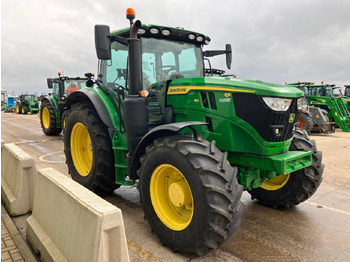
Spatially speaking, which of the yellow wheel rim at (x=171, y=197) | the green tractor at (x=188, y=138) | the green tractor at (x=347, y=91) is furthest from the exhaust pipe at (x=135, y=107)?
the green tractor at (x=347, y=91)

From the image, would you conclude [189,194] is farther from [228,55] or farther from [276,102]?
[228,55]

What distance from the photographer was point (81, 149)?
5098 mm

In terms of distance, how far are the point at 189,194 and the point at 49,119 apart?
1118 centimetres

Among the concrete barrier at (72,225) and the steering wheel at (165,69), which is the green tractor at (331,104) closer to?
the steering wheel at (165,69)

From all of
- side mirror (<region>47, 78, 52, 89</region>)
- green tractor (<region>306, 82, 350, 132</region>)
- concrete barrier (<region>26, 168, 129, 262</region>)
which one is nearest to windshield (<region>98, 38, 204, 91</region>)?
concrete barrier (<region>26, 168, 129, 262</region>)

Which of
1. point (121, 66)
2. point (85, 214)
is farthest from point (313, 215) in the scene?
point (121, 66)

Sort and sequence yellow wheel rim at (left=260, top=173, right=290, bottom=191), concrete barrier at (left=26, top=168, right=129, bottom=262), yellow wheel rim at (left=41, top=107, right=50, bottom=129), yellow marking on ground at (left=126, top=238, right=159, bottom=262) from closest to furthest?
1. concrete barrier at (left=26, top=168, right=129, bottom=262)
2. yellow marking on ground at (left=126, top=238, right=159, bottom=262)
3. yellow wheel rim at (left=260, top=173, right=290, bottom=191)
4. yellow wheel rim at (left=41, top=107, right=50, bottom=129)

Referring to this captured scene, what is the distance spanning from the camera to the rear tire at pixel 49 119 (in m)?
12.2

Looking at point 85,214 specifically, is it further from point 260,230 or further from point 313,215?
point 313,215

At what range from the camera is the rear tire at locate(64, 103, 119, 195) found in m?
4.28

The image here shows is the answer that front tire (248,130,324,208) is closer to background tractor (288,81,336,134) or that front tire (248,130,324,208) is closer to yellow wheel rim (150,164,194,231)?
yellow wheel rim (150,164,194,231)

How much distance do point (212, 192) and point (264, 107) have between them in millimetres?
1125

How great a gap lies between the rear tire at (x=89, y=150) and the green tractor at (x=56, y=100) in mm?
7368

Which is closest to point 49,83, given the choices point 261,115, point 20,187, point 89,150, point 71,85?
point 71,85
